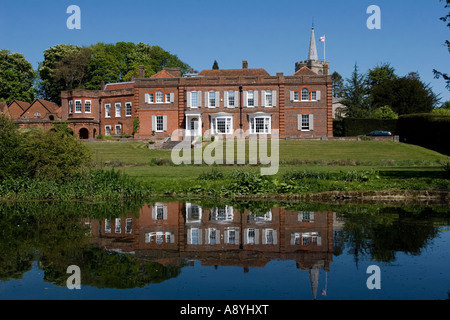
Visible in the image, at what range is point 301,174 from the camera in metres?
20.3

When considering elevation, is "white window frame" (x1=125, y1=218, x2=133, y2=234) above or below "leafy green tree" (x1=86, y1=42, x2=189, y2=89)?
below

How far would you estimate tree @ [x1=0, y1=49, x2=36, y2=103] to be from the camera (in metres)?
67.8

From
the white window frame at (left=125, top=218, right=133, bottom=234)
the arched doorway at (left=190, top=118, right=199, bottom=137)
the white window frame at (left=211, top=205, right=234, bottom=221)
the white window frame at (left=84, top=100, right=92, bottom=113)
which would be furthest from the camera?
the white window frame at (left=84, top=100, right=92, bottom=113)

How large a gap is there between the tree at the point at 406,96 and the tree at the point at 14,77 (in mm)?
49384

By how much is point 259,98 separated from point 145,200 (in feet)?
100.0

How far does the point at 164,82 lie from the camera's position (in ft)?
158

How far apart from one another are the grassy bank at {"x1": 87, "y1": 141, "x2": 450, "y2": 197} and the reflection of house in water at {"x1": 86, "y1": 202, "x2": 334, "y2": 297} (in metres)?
3.57

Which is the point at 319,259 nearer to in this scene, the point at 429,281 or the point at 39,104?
the point at 429,281

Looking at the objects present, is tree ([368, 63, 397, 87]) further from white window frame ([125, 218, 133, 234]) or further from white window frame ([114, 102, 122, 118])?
white window frame ([125, 218, 133, 234])

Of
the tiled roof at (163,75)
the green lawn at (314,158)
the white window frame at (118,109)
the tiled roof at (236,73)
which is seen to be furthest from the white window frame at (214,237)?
the white window frame at (118,109)

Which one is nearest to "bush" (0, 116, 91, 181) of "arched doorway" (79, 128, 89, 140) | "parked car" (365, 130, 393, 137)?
"parked car" (365, 130, 393, 137)

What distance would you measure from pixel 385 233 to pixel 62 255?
7556 mm

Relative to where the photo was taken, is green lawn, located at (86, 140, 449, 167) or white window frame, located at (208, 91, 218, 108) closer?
green lawn, located at (86, 140, 449, 167)

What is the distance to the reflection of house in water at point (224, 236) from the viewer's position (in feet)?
31.5
